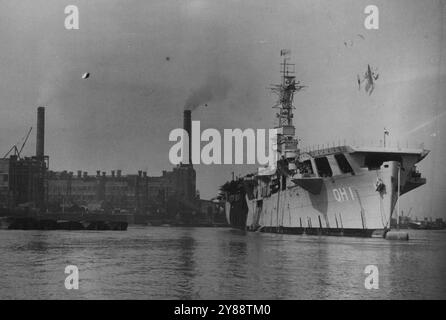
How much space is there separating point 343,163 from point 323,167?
2.37m

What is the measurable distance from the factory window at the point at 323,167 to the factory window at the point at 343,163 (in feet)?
4.52

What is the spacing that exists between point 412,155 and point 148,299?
24021 mm

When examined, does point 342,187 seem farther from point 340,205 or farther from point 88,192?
point 88,192

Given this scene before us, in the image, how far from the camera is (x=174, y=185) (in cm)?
5969

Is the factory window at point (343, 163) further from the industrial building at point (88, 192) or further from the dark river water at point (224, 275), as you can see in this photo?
the industrial building at point (88, 192)

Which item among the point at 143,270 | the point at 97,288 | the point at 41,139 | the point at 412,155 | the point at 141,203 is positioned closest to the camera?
the point at 97,288

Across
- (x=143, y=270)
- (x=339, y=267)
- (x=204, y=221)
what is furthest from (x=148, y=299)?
(x=204, y=221)

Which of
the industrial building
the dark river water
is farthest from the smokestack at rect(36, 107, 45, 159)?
the dark river water

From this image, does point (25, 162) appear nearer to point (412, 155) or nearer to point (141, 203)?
point (141, 203)

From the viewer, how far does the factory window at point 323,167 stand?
35.6 meters

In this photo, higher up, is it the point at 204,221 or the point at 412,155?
the point at 412,155

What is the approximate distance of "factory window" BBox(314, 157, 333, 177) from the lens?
35594 mm

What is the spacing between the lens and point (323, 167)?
36188 millimetres

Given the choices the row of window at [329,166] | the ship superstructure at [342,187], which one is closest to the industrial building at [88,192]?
the ship superstructure at [342,187]
